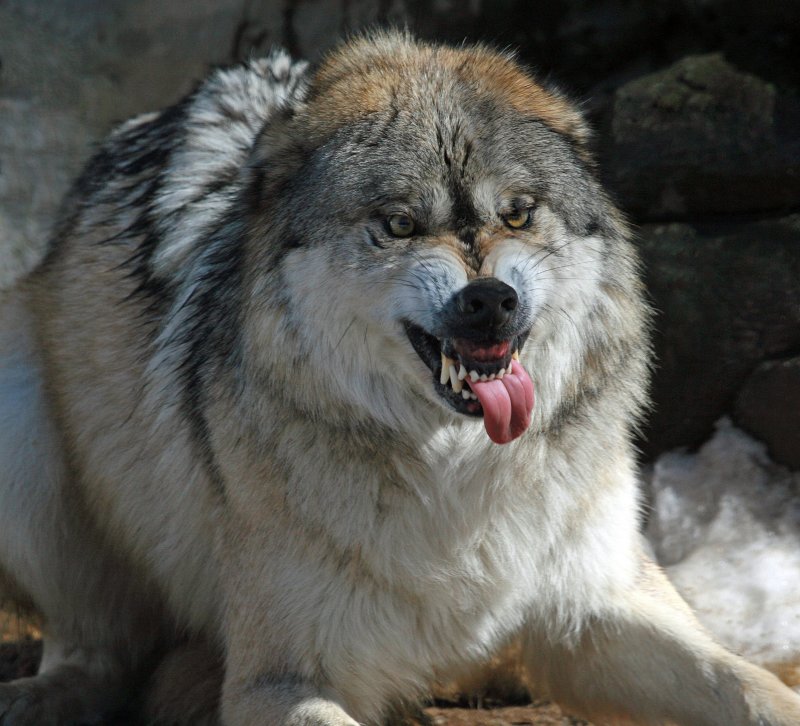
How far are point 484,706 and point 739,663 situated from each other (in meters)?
1.02

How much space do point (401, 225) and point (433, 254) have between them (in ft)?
0.48

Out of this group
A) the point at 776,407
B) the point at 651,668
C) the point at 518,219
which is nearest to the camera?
the point at 518,219

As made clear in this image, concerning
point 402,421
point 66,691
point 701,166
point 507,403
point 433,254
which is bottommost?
point 66,691

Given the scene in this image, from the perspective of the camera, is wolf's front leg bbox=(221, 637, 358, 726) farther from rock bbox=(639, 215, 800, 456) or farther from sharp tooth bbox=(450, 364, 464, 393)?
rock bbox=(639, 215, 800, 456)

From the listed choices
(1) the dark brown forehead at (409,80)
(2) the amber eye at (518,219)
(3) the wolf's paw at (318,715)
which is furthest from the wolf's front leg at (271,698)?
(1) the dark brown forehead at (409,80)

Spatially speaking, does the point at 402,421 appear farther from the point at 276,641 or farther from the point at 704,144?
the point at 704,144

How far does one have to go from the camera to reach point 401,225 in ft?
10.2

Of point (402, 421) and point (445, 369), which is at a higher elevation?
point (445, 369)

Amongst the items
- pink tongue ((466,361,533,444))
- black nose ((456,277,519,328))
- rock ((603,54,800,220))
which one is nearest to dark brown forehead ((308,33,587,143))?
black nose ((456,277,519,328))

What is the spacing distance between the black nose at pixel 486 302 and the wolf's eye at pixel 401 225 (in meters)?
0.30

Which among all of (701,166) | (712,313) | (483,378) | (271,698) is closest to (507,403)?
(483,378)

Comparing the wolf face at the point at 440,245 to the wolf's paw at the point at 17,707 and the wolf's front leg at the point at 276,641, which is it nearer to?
the wolf's front leg at the point at 276,641

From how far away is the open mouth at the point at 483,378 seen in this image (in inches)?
118

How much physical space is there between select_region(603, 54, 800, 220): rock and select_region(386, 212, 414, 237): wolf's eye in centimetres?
204
